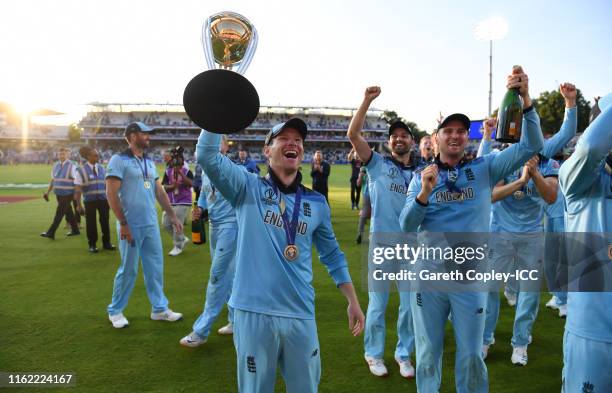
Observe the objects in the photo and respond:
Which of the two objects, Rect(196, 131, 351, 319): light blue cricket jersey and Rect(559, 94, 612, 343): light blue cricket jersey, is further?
Rect(196, 131, 351, 319): light blue cricket jersey

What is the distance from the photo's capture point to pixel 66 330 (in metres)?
5.10

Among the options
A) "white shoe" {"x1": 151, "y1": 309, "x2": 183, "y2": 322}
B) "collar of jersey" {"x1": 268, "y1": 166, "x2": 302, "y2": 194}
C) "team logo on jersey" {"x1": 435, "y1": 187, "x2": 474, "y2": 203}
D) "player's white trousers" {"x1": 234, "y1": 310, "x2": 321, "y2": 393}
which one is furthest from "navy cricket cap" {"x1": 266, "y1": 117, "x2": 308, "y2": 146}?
"white shoe" {"x1": 151, "y1": 309, "x2": 183, "y2": 322}

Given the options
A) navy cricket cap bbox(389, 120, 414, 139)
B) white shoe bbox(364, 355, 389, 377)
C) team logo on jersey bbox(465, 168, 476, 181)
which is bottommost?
white shoe bbox(364, 355, 389, 377)

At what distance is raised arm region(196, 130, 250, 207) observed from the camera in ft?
7.14

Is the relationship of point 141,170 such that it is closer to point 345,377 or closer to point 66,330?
point 66,330

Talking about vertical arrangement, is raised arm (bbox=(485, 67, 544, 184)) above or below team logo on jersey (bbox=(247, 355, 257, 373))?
above

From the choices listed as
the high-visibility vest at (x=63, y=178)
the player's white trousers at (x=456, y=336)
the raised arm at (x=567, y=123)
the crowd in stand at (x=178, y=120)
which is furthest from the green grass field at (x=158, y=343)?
the crowd in stand at (x=178, y=120)

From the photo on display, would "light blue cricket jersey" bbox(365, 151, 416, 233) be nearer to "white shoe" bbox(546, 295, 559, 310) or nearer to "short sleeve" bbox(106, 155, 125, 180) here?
"short sleeve" bbox(106, 155, 125, 180)

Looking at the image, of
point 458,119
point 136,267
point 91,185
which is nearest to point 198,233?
point 136,267

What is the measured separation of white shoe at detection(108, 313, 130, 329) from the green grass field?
80 millimetres

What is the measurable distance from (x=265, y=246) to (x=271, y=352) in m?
Answer: 0.64

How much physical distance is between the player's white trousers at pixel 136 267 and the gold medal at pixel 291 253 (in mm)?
3579

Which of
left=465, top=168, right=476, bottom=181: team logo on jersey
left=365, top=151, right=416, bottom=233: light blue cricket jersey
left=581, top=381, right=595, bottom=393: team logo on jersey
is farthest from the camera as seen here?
left=365, top=151, right=416, bottom=233: light blue cricket jersey

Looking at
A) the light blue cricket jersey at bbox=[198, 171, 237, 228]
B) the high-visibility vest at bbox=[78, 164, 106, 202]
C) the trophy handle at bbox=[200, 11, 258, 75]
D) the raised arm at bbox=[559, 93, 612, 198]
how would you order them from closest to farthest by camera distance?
1. the raised arm at bbox=[559, 93, 612, 198]
2. the trophy handle at bbox=[200, 11, 258, 75]
3. the light blue cricket jersey at bbox=[198, 171, 237, 228]
4. the high-visibility vest at bbox=[78, 164, 106, 202]
